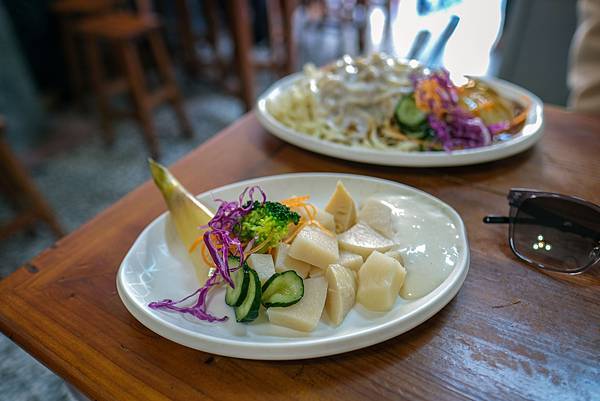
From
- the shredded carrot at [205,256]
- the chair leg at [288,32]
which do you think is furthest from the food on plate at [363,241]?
the chair leg at [288,32]

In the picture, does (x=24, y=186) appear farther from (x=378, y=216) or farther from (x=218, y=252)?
(x=378, y=216)

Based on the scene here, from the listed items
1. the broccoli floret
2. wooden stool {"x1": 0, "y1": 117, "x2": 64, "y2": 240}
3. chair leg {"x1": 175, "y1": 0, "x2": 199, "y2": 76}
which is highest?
the broccoli floret

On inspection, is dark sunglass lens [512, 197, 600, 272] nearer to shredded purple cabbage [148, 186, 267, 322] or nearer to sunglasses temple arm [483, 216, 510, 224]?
sunglasses temple arm [483, 216, 510, 224]

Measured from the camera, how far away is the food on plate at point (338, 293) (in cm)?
67

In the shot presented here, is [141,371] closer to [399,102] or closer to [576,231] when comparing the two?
[576,231]

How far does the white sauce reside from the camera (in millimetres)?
716

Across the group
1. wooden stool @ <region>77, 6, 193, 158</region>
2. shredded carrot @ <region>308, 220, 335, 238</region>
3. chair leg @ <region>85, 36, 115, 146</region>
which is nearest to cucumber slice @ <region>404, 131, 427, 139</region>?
shredded carrot @ <region>308, 220, 335, 238</region>

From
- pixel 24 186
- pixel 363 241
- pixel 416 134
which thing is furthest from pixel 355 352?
pixel 24 186

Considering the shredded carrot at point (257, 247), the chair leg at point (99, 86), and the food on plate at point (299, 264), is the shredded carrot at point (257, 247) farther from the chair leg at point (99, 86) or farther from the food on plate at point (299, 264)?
the chair leg at point (99, 86)

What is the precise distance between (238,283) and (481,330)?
0.38m

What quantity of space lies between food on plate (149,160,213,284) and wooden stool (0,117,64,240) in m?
1.34

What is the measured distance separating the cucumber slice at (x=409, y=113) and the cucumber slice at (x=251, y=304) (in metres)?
0.69

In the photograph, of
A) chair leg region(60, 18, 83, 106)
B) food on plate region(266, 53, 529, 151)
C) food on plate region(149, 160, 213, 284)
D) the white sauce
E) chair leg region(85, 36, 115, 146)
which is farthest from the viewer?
chair leg region(60, 18, 83, 106)

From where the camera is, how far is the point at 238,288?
2.21 ft
